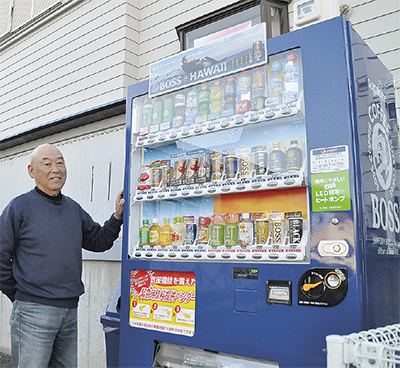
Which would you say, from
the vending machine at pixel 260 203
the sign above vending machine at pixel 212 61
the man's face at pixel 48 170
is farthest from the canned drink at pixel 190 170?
the man's face at pixel 48 170

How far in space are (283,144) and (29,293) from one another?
1.80m

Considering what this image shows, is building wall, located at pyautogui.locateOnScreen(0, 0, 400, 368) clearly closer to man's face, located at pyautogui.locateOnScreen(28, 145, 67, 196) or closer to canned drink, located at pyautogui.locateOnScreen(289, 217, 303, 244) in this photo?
man's face, located at pyautogui.locateOnScreen(28, 145, 67, 196)

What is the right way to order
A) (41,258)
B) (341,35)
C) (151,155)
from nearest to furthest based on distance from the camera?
1. (341,35)
2. (41,258)
3. (151,155)

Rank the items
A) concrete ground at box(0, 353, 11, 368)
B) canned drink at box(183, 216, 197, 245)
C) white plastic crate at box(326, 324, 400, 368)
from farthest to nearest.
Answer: concrete ground at box(0, 353, 11, 368), canned drink at box(183, 216, 197, 245), white plastic crate at box(326, 324, 400, 368)

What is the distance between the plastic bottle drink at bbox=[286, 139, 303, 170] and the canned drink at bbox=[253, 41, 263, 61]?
51 centimetres

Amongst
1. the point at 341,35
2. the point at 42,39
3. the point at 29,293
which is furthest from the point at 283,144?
the point at 42,39

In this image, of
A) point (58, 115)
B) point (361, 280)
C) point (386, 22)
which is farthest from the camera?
point (58, 115)

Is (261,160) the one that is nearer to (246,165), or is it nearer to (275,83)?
(246,165)

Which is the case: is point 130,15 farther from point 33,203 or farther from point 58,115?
point 33,203

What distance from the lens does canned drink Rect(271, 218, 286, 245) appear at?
79.6 inches

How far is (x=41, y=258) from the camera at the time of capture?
8.41 ft

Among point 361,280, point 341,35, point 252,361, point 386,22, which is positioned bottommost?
point 252,361

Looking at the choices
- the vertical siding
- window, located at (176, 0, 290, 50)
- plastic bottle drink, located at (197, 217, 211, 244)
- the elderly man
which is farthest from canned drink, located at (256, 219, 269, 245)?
the vertical siding

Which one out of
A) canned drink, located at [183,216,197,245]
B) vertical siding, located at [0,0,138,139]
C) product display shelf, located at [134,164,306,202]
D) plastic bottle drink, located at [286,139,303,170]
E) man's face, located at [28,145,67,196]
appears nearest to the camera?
product display shelf, located at [134,164,306,202]
